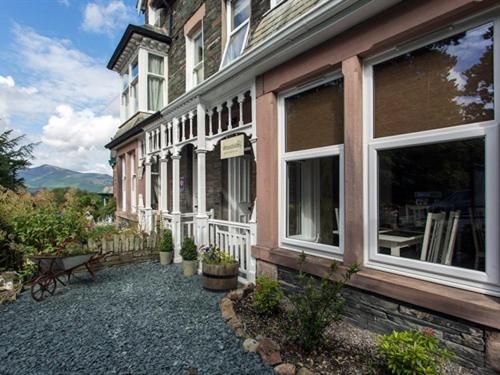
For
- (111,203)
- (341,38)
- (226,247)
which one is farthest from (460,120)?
(111,203)

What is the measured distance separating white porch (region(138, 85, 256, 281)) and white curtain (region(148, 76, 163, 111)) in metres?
1.82

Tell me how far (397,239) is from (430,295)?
0.62 m

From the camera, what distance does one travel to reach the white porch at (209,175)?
4965 mm

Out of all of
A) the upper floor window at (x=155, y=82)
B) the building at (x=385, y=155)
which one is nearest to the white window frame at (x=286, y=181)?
the building at (x=385, y=155)

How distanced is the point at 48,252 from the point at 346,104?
223 inches

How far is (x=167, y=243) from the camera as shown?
6602mm

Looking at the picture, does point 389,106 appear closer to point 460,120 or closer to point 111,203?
point 460,120

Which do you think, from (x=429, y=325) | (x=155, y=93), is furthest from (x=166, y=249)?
(x=155, y=93)

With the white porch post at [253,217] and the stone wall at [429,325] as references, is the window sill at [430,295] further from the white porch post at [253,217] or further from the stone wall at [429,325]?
the white porch post at [253,217]

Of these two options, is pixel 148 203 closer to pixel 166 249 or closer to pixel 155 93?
pixel 166 249

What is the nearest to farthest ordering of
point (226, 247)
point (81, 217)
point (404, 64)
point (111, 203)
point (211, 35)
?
point (404, 64) < point (226, 247) < point (81, 217) < point (211, 35) < point (111, 203)

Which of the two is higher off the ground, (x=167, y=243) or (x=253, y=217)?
(x=253, y=217)

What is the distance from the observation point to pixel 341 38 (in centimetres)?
317

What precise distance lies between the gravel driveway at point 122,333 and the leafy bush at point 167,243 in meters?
1.46
